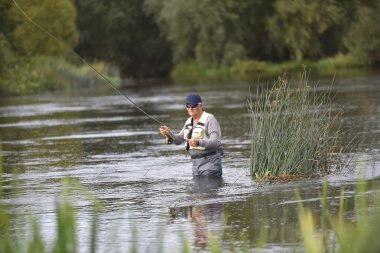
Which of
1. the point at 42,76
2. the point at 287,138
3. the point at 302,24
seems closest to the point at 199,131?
the point at 287,138

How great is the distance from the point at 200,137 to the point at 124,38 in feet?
239

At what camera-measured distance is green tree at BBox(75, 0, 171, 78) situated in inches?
3337

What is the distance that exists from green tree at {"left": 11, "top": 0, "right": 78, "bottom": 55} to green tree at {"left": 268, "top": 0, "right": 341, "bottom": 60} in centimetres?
1548

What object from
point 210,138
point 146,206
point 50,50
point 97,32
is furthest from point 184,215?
point 97,32

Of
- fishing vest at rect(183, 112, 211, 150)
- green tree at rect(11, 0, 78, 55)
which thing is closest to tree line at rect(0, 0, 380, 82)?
green tree at rect(11, 0, 78, 55)

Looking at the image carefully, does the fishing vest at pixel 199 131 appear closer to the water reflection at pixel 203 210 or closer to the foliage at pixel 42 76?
the water reflection at pixel 203 210

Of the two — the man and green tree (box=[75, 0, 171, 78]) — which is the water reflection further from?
green tree (box=[75, 0, 171, 78])

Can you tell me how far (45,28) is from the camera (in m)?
61.4

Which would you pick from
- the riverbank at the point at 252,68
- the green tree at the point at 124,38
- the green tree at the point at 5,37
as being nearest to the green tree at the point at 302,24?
the riverbank at the point at 252,68

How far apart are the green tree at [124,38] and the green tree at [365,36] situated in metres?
19.1

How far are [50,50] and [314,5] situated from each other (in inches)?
795

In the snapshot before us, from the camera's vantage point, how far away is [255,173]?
15422 millimetres

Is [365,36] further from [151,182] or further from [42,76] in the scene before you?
[151,182]

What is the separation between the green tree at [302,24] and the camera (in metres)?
73.8
